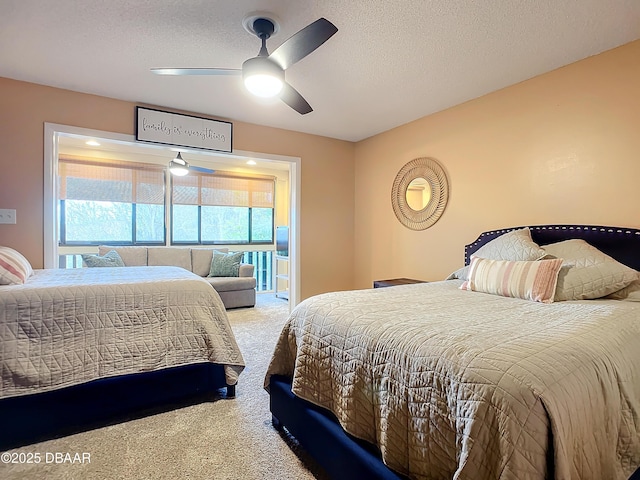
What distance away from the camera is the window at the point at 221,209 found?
577 cm

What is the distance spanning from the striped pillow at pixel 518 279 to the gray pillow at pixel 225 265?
3.66 metres

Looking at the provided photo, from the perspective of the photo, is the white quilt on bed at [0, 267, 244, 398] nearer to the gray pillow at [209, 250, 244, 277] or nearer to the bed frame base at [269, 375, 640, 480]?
the bed frame base at [269, 375, 640, 480]

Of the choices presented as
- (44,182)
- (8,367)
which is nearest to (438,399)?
(8,367)

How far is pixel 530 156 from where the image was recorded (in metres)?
2.70

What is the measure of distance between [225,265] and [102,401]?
324cm

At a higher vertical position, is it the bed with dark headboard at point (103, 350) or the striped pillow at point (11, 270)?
the striped pillow at point (11, 270)

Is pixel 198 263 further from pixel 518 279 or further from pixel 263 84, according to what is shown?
pixel 518 279

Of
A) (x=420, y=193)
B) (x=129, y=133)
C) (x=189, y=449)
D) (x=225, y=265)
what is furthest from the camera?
(x=225, y=265)

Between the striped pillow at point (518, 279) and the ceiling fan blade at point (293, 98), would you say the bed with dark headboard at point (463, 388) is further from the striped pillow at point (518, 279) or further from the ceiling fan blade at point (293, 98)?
the ceiling fan blade at point (293, 98)

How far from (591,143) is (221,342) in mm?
2947

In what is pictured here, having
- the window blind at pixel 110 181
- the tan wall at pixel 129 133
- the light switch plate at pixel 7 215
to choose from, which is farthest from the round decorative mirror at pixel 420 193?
the window blind at pixel 110 181

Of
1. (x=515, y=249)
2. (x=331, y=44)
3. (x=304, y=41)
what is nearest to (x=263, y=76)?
(x=304, y=41)

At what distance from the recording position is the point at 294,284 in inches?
164

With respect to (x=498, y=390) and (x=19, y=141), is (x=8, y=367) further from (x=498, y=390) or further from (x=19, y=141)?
(x=498, y=390)
